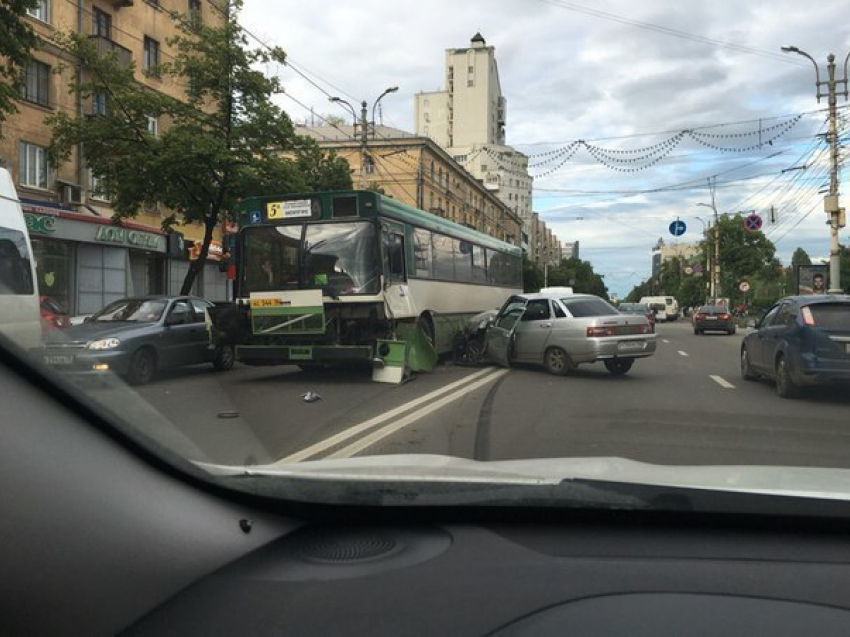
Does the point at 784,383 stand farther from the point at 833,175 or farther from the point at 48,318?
the point at 833,175

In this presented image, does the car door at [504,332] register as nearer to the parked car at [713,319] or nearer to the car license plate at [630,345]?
the car license plate at [630,345]

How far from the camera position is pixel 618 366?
1405 centimetres

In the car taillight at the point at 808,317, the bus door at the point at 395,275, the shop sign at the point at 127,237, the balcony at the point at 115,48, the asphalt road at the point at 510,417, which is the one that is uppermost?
the balcony at the point at 115,48

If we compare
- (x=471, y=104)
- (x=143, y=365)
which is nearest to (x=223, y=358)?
(x=143, y=365)

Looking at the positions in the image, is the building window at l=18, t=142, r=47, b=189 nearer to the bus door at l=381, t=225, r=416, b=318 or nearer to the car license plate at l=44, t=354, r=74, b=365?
the bus door at l=381, t=225, r=416, b=318

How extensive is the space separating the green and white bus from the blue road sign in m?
40.7

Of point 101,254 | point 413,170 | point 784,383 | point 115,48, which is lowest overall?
point 784,383

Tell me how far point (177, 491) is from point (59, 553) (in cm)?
62

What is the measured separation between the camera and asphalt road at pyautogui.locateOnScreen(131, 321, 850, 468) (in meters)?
6.59

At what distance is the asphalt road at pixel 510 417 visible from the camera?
6.59 m

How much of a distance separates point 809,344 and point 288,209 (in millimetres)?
8702

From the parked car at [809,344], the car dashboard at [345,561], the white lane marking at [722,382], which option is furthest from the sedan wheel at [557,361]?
the car dashboard at [345,561]

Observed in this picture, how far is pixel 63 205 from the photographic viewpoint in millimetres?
23359

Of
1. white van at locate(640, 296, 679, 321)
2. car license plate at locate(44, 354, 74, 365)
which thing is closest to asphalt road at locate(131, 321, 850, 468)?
car license plate at locate(44, 354, 74, 365)
